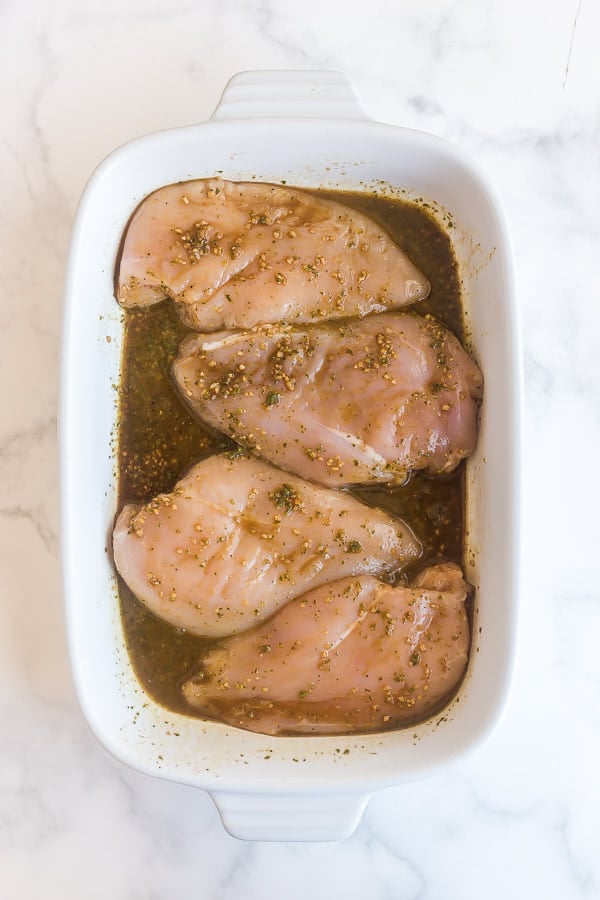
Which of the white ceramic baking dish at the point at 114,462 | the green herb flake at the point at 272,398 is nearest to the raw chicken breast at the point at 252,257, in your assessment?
the white ceramic baking dish at the point at 114,462

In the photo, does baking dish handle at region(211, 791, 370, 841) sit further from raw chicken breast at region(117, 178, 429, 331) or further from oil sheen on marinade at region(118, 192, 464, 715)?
raw chicken breast at region(117, 178, 429, 331)

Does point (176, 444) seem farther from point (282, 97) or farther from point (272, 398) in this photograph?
point (282, 97)

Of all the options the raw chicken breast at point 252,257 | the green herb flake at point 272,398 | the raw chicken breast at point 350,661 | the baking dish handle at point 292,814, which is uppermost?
the raw chicken breast at point 252,257

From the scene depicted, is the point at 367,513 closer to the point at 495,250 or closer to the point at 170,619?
the point at 170,619

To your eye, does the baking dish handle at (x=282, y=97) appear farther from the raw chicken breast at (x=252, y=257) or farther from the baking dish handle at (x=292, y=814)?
the baking dish handle at (x=292, y=814)

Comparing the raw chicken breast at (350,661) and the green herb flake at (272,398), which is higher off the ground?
the green herb flake at (272,398)

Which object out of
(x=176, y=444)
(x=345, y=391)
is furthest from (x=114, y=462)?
(x=345, y=391)

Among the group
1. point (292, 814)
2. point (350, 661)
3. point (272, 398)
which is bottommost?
point (292, 814)
